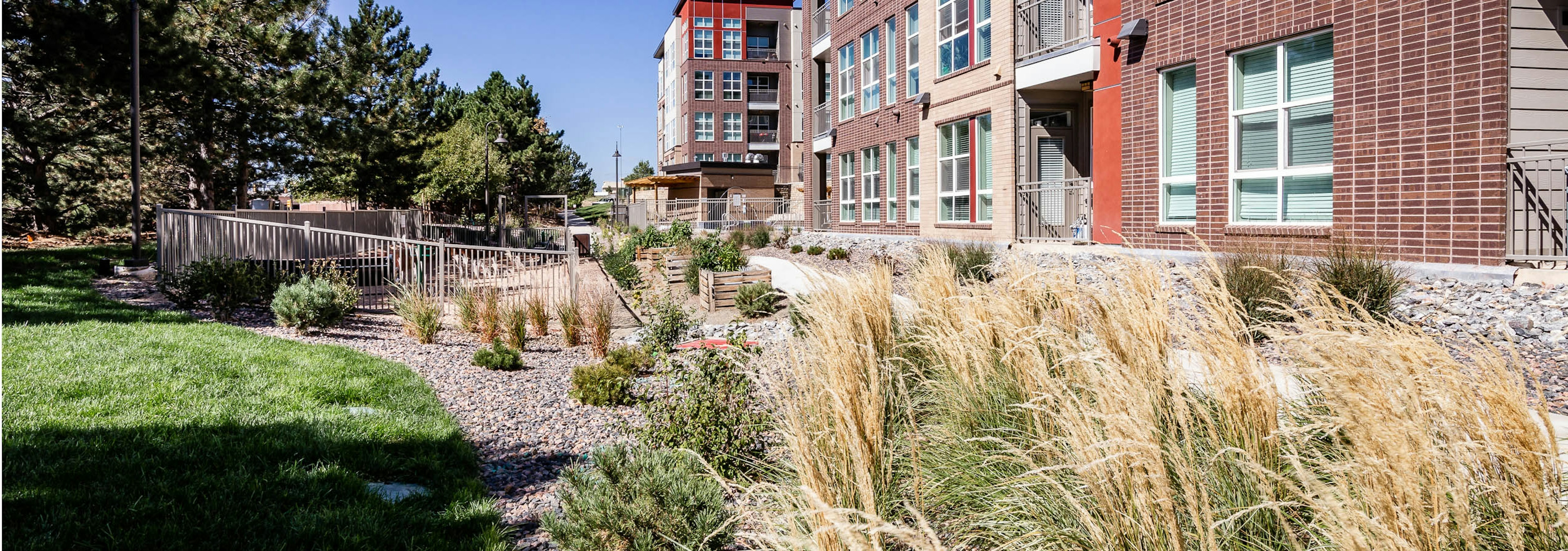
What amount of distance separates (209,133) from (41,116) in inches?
229

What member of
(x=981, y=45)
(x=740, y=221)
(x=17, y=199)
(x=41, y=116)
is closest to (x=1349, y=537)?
(x=981, y=45)

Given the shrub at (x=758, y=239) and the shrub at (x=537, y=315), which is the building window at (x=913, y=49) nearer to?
the shrub at (x=758, y=239)

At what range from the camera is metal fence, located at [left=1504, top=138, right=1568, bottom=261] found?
26.5ft

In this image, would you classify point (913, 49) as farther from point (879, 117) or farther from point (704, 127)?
point (704, 127)

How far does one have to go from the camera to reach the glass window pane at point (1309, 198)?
396 inches

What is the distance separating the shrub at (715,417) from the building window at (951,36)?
1384cm

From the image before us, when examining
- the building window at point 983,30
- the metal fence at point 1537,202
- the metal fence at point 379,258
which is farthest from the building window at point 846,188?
the metal fence at point 1537,202

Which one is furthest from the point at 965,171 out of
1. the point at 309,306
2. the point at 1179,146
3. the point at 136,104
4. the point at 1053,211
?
the point at 136,104

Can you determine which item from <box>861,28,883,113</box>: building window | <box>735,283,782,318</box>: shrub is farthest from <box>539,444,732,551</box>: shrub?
<box>861,28,883,113</box>: building window

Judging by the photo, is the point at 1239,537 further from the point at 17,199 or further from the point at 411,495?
the point at 17,199

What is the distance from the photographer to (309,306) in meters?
10.5

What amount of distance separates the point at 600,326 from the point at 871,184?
14.2m

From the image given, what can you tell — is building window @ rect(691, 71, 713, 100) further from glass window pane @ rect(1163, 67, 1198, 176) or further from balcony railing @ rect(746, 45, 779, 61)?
glass window pane @ rect(1163, 67, 1198, 176)

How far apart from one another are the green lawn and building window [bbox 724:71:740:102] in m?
53.8
